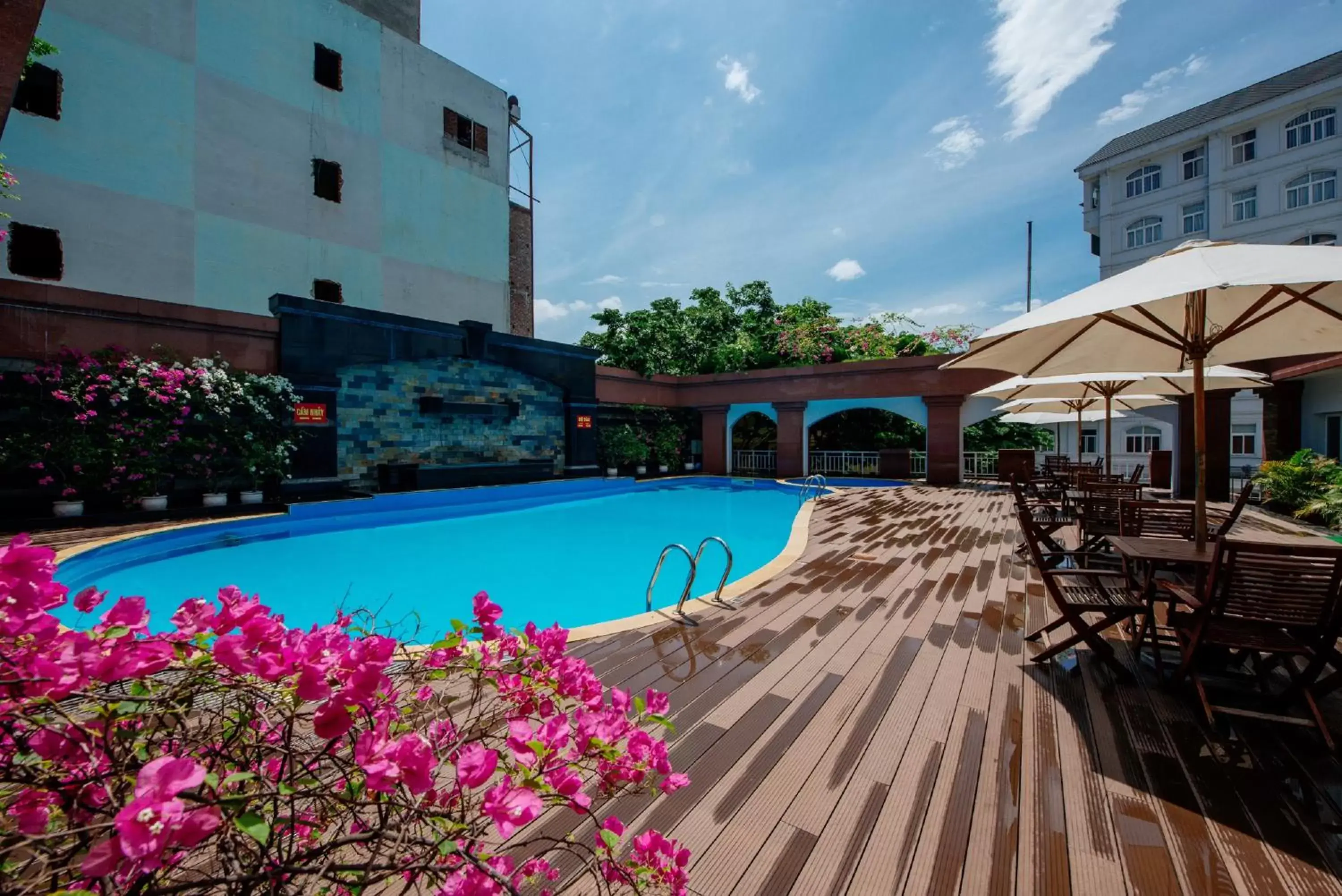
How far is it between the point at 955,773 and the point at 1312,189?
93.5 ft

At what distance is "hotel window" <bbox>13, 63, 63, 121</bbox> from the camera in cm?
1022

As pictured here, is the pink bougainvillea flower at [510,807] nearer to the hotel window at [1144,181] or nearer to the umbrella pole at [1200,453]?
the umbrella pole at [1200,453]

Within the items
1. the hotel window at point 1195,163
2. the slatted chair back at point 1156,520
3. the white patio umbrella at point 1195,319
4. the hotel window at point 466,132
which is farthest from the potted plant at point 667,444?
the hotel window at point 1195,163

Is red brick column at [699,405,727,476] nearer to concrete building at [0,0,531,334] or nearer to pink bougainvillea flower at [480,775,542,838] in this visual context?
concrete building at [0,0,531,334]

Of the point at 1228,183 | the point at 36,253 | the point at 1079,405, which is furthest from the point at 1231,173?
the point at 36,253

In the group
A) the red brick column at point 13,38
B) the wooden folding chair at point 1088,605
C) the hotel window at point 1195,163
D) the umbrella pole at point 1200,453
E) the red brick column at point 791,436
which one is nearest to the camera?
the wooden folding chair at point 1088,605

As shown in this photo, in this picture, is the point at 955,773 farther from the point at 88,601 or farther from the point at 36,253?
the point at 36,253

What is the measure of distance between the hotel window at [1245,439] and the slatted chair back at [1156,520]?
67.8ft

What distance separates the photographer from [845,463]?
16.4 meters

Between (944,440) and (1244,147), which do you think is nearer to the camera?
(944,440)

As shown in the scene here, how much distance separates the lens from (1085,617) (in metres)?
4.10

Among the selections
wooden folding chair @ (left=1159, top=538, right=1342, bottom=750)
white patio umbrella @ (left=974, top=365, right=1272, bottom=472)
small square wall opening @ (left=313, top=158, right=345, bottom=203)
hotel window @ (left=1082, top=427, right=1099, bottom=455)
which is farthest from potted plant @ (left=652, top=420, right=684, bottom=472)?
hotel window @ (left=1082, top=427, right=1099, bottom=455)

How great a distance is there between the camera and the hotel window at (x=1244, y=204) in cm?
1994

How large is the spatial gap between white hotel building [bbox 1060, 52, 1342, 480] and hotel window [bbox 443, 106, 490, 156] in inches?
858
